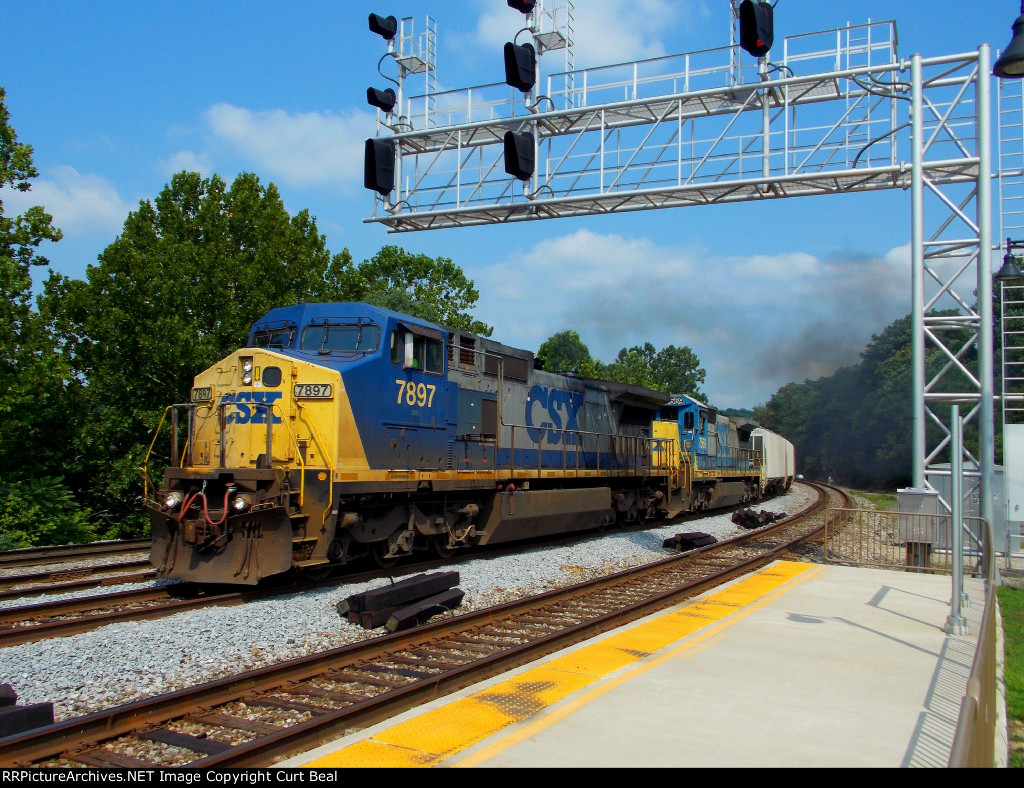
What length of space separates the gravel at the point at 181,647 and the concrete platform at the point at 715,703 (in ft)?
7.90

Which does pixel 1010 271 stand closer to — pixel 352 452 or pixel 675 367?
pixel 352 452

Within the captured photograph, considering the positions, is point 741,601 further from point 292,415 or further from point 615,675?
point 292,415

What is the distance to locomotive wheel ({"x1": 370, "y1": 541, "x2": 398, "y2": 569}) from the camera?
11.0 m

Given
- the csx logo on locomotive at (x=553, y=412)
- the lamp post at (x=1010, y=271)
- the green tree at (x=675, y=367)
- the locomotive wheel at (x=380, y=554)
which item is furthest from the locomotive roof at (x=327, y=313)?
the green tree at (x=675, y=367)

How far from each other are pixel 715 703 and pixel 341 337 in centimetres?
737

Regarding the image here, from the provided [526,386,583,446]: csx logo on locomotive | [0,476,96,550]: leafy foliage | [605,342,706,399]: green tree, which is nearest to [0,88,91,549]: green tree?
[0,476,96,550]: leafy foliage

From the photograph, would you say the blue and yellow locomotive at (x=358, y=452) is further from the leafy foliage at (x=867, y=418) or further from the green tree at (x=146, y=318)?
the leafy foliage at (x=867, y=418)

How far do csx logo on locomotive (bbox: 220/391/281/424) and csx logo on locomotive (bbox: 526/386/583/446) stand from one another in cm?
577

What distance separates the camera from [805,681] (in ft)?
19.3

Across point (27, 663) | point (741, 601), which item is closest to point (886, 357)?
point (741, 601)

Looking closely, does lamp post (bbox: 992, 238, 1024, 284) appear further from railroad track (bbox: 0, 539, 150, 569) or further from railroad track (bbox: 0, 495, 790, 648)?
railroad track (bbox: 0, 539, 150, 569)

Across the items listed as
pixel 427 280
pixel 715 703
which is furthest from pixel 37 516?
pixel 427 280

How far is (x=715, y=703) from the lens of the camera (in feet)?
17.2

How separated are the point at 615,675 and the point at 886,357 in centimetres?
6641
